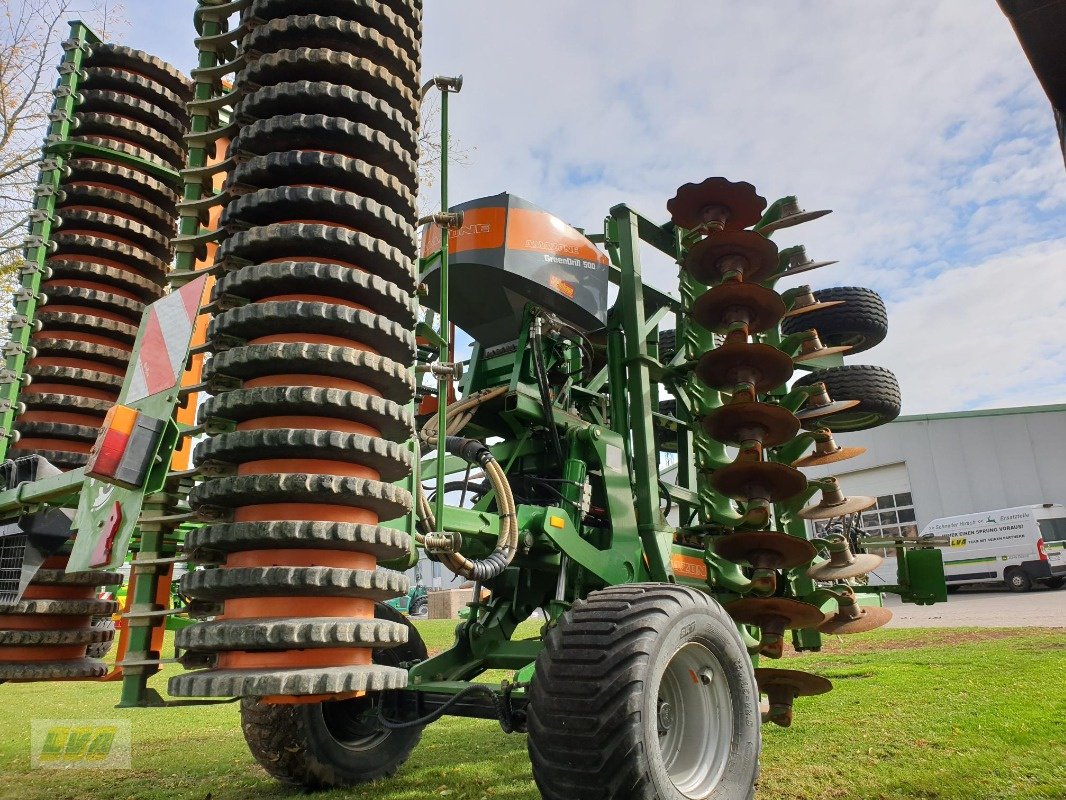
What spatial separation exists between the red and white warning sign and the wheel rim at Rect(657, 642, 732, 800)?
8.15ft

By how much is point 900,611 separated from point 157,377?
21.7 metres

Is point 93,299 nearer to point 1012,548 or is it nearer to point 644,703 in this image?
point 644,703

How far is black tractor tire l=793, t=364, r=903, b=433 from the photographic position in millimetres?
6488

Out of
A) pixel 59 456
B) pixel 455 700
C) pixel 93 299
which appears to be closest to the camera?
pixel 59 456

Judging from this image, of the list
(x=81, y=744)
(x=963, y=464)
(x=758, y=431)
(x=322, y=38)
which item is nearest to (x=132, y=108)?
(x=322, y=38)

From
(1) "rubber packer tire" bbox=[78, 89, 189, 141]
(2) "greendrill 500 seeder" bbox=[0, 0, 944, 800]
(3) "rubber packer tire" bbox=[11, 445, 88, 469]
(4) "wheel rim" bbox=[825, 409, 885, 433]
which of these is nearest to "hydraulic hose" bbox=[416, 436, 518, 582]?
(2) "greendrill 500 seeder" bbox=[0, 0, 944, 800]

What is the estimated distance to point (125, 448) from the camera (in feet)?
7.64

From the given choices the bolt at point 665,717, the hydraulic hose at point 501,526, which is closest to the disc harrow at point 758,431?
the bolt at point 665,717

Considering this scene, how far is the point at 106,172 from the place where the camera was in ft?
11.5

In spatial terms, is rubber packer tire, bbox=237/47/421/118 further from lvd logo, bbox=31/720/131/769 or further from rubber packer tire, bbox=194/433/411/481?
lvd logo, bbox=31/720/131/769

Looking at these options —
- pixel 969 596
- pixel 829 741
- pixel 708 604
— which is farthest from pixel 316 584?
pixel 969 596

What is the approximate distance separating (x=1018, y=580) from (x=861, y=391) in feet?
71.7

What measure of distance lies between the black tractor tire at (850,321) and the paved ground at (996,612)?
8584mm

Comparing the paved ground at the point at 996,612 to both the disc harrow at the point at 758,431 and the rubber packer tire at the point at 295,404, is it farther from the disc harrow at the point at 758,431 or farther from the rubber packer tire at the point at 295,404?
the rubber packer tire at the point at 295,404
